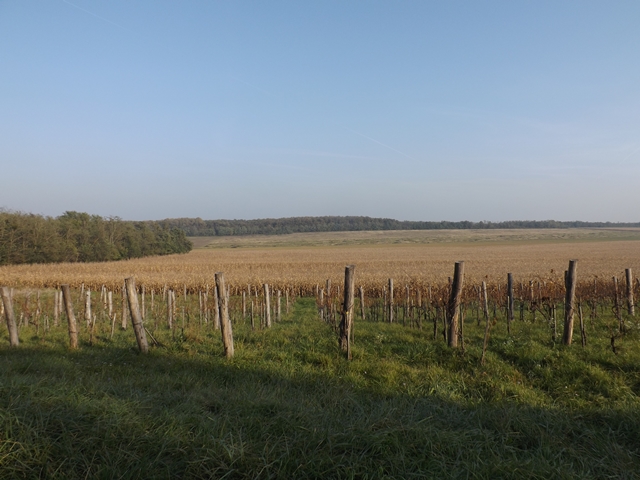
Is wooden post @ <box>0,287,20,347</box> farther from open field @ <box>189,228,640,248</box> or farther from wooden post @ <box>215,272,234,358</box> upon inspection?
open field @ <box>189,228,640,248</box>

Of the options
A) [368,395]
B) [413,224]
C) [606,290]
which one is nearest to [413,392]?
[368,395]

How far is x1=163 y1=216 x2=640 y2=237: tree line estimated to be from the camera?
144 metres

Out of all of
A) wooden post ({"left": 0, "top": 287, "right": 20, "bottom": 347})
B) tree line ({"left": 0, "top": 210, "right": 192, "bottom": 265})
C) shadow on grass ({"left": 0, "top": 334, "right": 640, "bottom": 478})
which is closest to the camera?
shadow on grass ({"left": 0, "top": 334, "right": 640, "bottom": 478})

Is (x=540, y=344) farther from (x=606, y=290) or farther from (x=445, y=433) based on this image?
(x=606, y=290)

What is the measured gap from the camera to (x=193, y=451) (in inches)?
129

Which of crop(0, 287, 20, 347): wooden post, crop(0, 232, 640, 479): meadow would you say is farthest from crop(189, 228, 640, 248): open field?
crop(0, 232, 640, 479): meadow

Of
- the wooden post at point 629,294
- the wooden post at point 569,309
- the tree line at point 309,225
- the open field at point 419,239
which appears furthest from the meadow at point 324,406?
the tree line at point 309,225

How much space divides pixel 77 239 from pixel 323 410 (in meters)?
57.1

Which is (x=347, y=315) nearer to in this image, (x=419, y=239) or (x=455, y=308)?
(x=455, y=308)

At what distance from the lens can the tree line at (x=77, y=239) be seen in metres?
42.1

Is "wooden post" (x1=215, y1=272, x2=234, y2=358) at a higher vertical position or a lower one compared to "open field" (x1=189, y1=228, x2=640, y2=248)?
higher

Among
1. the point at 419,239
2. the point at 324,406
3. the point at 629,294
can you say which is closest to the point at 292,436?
the point at 324,406

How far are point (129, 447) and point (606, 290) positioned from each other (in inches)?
632

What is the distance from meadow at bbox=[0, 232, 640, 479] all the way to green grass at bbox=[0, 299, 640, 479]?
18mm
